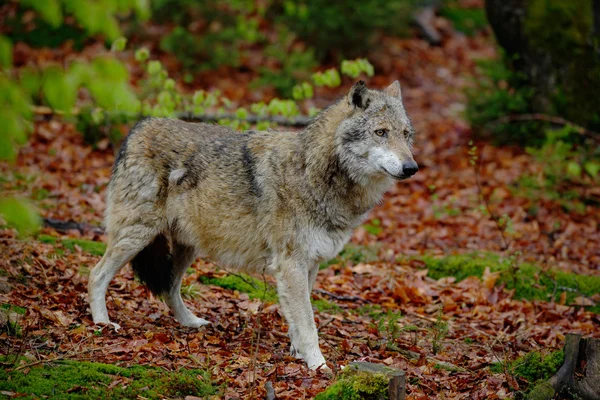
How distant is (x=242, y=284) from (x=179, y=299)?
1258 millimetres

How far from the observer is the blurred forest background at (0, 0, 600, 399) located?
4977 millimetres

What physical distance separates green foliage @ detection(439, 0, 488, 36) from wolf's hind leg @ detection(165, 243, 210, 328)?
1716 centimetres

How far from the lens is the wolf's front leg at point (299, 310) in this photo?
5.77 m

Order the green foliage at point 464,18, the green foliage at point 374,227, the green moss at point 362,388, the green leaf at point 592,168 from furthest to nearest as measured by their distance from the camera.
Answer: the green foliage at point 464,18
the green leaf at point 592,168
the green foliage at point 374,227
the green moss at point 362,388

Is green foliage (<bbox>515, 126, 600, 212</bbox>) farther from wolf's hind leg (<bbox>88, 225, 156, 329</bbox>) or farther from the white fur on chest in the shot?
wolf's hind leg (<bbox>88, 225, 156, 329</bbox>)

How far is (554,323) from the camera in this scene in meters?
7.48

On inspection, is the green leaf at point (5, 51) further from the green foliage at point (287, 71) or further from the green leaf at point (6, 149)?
the green foliage at point (287, 71)

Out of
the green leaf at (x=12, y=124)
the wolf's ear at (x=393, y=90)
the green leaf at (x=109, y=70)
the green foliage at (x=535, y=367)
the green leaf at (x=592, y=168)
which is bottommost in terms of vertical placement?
the green foliage at (x=535, y=367)

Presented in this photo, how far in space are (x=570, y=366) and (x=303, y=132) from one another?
3.10 metres

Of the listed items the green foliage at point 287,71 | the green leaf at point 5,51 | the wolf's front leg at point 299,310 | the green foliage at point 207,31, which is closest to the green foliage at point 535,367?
the wolf's front leg at point 299,310

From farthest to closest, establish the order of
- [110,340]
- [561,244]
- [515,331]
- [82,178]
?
[82,178]
[561,244]
[515,331]
[110,340]

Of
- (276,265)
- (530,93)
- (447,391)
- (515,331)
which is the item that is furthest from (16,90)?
(530,93)

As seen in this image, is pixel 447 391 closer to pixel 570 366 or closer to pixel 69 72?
pixel 570 366

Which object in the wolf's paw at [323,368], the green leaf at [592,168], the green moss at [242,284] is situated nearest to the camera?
the wolf's paw at [323,368]
